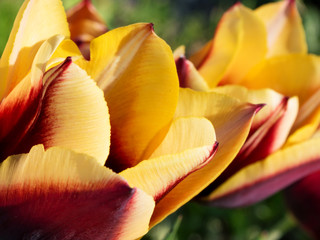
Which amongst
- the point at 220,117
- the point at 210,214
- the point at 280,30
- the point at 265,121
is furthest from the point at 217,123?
the point at 210,214

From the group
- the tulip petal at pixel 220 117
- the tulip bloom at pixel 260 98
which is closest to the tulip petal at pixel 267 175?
the tulip bloom at pixel 260 98

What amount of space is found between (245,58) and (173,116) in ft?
0.60

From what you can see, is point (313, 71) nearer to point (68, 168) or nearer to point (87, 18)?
point (87, 18)

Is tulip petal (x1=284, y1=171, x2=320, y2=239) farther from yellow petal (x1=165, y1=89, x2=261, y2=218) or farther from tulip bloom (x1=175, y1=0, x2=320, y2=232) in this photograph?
yellow petal (x1=165, y1=89, x2=261, y2=218)

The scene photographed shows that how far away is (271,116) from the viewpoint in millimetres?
489

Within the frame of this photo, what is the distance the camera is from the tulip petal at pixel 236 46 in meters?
0.53

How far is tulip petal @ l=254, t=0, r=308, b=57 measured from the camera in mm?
618

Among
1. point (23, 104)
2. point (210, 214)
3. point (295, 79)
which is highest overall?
point (23, 104)

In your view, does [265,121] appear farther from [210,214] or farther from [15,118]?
[210,214]

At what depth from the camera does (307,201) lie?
62 centimetres

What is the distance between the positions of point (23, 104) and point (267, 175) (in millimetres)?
230

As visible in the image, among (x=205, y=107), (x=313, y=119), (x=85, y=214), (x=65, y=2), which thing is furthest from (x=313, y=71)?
(x=65, y=2)

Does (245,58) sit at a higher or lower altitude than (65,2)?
higher

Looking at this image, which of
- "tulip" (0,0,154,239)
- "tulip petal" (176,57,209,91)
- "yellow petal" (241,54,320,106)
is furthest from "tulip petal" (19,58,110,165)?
"yellow petal" (241,54,320,106)
